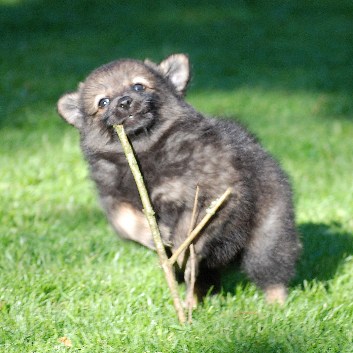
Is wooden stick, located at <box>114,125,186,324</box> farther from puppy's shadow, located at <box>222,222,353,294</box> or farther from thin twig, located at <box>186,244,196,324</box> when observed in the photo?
puppy's shadow, located at <box>222,222,353,294</box>

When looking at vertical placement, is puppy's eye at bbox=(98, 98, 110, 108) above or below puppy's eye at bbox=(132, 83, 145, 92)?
below

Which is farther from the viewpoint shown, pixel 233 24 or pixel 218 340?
pixel 233 24

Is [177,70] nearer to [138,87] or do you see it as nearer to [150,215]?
[138,87]

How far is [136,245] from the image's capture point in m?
5.27

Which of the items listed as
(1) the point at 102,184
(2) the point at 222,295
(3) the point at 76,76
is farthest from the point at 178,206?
(3) the point at 76,76

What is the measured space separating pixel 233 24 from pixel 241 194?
12.1 m

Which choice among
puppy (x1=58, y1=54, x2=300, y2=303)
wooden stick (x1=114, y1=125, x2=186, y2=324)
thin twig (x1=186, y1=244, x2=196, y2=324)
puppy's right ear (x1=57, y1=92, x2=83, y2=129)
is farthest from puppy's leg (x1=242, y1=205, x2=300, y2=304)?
puppy's right ear (x1=57, y1=92, x2=83, y2=129)

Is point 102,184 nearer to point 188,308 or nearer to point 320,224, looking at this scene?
point 188,308

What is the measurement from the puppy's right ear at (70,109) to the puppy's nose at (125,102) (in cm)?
56

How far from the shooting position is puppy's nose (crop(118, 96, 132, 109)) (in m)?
4.20

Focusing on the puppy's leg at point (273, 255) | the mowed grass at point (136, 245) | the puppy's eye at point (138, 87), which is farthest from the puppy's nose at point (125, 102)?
the puppy's leg at point (273, 255)

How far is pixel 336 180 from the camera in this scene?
23.3 feet

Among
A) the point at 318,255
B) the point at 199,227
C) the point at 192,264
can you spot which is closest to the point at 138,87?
the point at 199,227

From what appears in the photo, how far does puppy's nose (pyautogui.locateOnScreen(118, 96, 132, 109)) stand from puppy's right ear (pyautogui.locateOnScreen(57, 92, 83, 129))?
56 centimetres
